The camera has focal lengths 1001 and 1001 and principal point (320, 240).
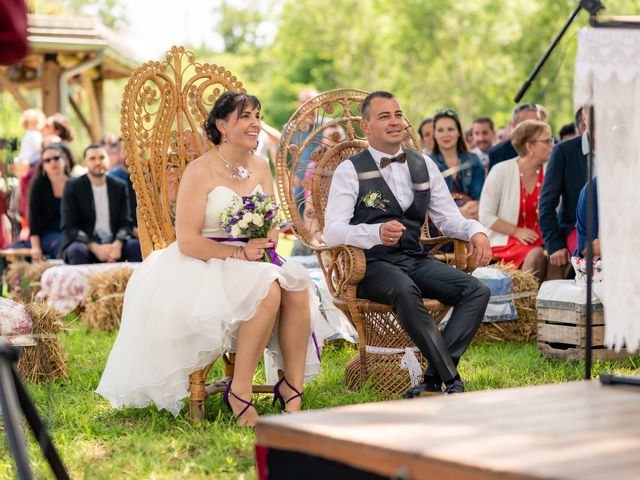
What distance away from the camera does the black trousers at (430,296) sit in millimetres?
5289

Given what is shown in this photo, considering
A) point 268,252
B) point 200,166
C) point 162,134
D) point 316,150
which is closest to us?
point 200,166

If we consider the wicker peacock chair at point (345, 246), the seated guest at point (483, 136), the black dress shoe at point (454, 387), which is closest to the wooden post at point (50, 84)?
the seated guest at point (483, 136)

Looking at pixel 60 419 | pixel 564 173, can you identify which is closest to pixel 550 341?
pixel 564 173

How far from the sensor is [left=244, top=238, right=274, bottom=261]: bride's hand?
518cm

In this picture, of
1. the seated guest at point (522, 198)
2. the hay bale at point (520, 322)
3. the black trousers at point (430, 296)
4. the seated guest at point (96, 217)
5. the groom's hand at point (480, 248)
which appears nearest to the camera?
the black trousers at point (430, 296)

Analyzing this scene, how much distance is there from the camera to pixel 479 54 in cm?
3678

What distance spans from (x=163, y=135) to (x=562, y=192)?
344cm

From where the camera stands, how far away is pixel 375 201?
5.72 m

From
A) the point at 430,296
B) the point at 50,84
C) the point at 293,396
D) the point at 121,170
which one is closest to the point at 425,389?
the point at 430,296

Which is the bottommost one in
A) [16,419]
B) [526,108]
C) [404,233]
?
[16,419]

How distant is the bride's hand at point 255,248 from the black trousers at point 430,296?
72 cm

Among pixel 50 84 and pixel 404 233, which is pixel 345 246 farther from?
pixel 50 84

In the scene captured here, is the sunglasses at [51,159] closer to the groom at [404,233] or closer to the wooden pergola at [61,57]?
the wooden pergola at [61,57]

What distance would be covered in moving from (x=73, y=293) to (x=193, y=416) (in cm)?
417
